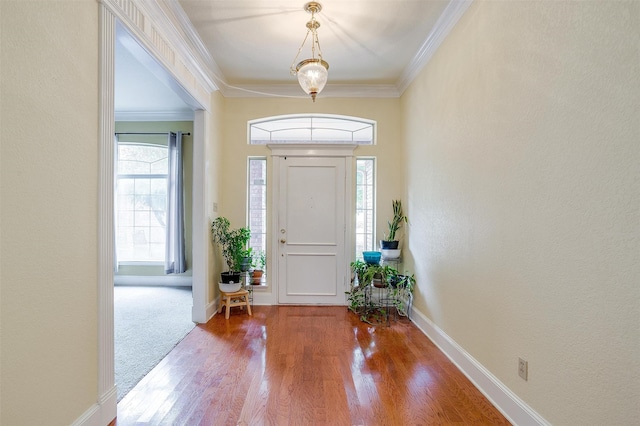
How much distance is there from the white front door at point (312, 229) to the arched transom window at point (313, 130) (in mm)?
335

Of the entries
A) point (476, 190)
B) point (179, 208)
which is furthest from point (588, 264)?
point (179, 208)

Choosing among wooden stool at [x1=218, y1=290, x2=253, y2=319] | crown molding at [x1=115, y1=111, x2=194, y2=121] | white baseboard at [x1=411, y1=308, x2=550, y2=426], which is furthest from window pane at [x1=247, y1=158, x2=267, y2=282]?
white baseboard at [x1=411, y1=308, x2=550, y2=426]

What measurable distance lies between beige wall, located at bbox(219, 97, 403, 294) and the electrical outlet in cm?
245

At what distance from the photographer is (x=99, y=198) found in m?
1.74

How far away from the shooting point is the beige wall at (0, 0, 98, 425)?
1221mm

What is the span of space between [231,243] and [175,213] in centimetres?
191

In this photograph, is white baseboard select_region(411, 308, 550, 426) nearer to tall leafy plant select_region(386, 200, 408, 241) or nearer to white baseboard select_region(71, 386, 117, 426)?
tall leafy plant select_region(386, 200, 408, 241)

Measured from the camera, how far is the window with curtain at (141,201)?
17.0ft

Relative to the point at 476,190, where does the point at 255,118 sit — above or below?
above

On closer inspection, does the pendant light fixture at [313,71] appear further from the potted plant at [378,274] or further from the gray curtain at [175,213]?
the gray curtain at [175,213]

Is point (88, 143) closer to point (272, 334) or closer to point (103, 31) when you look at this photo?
point (103, 31)

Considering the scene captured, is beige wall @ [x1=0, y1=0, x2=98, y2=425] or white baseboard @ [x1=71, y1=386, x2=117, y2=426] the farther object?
white baseboard @ [x1=71, y1=386, x2=117, y2=426]

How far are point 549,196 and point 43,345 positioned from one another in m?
2.51

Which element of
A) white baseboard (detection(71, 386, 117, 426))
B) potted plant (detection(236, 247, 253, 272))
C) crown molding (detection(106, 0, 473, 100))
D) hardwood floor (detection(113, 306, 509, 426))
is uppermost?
crown molding (detection(106, 0, 473, 100))
